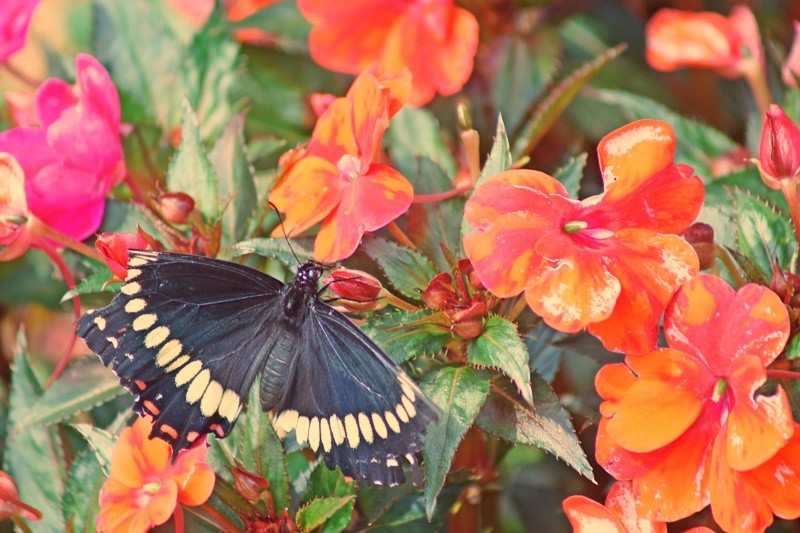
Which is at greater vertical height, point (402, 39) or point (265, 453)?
point (402, 39)

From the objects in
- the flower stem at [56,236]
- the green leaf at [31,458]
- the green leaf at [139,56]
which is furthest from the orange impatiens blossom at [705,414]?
the green leaf at [139,56]

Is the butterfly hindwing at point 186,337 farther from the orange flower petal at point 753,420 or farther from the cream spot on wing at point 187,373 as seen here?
the orange flower petal at point 753,420

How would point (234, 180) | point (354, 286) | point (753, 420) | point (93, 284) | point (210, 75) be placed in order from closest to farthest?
point (753, 420) → point (354, 286) → point (93, 284) → point (234, 180) → point (210, 75)

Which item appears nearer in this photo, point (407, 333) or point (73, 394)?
point (407, 333)

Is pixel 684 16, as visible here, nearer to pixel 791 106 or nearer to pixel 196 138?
pixel 791 106

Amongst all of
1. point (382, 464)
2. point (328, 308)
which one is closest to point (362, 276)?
point (328, 308)

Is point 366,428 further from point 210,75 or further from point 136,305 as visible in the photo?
point 210,75

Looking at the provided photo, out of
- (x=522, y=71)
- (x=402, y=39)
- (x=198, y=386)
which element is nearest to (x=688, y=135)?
(x=522, y=71)

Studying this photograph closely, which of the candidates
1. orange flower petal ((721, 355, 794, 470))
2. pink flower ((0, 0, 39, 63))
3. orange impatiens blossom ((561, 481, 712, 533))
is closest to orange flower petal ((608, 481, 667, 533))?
orange impatiens blossom ((561, 481, 712, 533))
